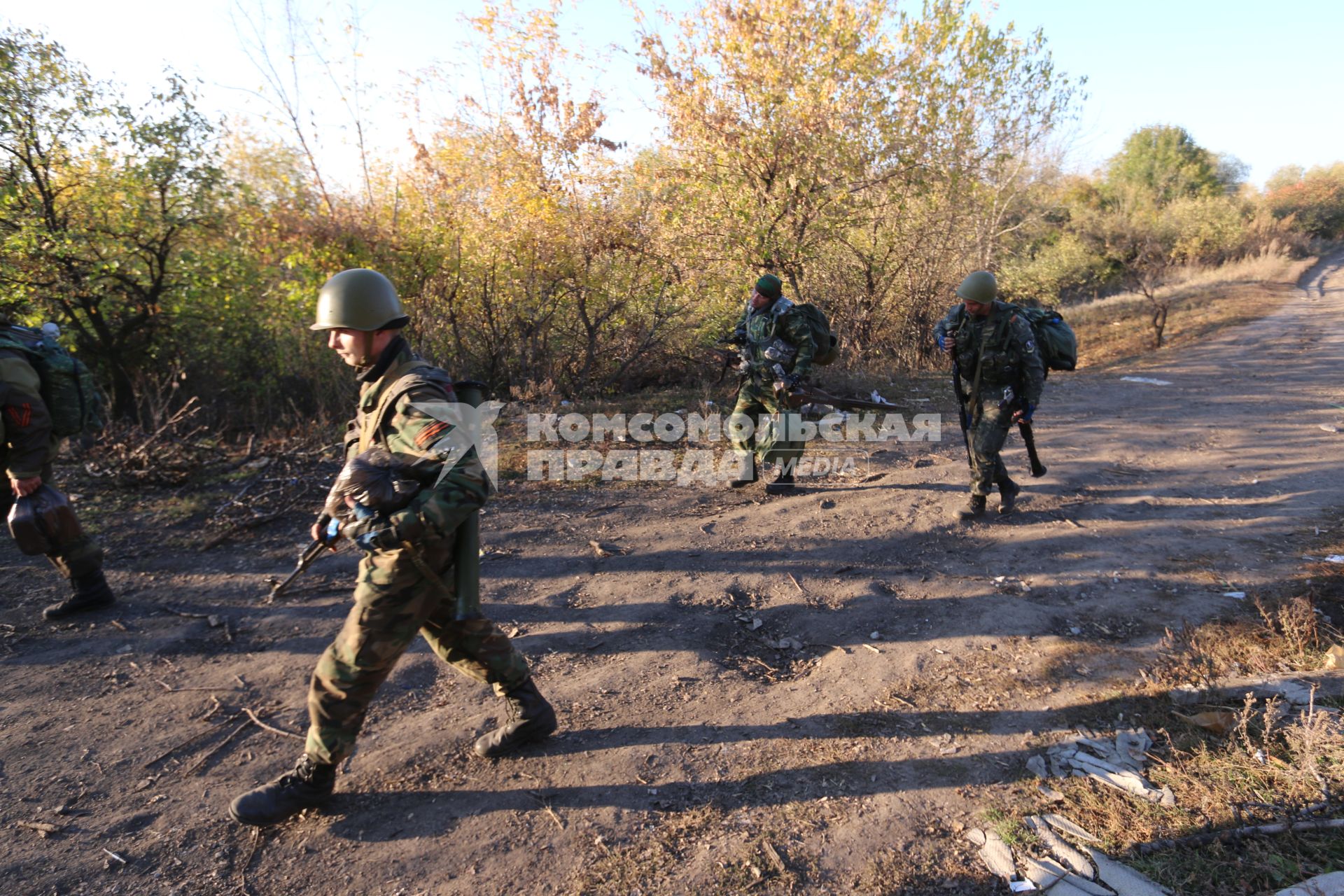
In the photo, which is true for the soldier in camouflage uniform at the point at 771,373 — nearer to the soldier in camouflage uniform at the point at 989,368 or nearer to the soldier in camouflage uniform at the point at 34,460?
the soldier in camouflage uniform at the point at 989,368

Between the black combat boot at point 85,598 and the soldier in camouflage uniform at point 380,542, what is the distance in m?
2.39

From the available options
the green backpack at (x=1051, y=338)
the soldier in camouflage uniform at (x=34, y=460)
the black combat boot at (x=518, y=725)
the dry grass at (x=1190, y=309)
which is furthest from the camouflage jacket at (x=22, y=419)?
the dry grass at (x=1190, y=309)

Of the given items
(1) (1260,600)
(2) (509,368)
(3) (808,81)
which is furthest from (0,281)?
(1) (1260,600)

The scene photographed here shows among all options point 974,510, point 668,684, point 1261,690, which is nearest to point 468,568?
point 668,684

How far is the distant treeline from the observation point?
22.1ft

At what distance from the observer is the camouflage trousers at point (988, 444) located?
527cm

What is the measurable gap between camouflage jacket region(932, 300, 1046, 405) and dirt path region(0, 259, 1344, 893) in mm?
1106

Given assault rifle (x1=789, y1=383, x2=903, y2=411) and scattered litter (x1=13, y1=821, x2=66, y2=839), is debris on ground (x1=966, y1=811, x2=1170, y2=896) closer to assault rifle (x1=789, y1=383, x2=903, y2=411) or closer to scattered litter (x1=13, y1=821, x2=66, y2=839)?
scattered litter (x1=13, y1=821, x2=66, y2=839)

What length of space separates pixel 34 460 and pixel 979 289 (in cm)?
599

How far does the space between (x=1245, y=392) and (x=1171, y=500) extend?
5.06 m

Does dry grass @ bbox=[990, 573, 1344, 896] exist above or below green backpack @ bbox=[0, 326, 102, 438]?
below

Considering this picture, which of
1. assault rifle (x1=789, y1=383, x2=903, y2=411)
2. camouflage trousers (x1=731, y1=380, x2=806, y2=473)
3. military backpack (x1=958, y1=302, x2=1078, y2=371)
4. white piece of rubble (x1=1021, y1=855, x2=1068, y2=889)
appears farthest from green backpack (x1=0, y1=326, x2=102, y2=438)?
military backpack (x1=958, y1=302, x2=1078, y2=371)

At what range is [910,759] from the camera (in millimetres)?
2971

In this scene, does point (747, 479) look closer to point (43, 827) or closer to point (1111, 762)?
point (1111, 762)
